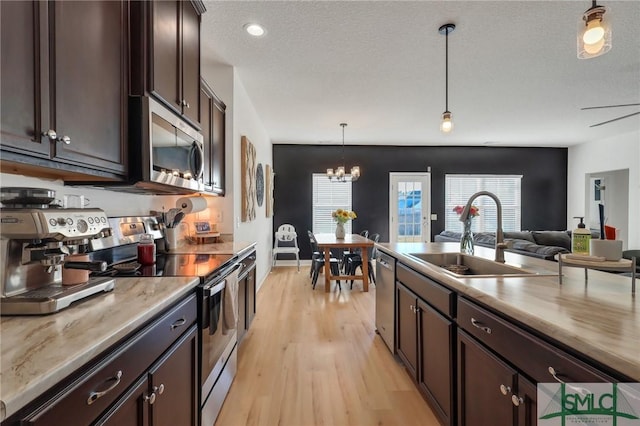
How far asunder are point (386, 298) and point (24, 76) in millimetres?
2519

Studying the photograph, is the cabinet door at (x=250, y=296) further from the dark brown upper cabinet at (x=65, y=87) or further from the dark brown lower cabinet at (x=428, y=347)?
the dark brown upper cabinet at (x=65, y=87)

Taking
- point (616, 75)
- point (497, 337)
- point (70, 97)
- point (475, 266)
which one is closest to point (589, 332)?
point (497, 337)

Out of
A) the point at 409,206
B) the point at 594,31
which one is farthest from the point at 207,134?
the point at 409,206

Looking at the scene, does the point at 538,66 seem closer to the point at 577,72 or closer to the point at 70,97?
the point at 577,72

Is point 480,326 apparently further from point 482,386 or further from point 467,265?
point 467,265

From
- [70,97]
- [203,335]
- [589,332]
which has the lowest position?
[203,335]

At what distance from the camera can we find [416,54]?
291 centimetres

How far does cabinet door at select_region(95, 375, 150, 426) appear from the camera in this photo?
2.76 feet

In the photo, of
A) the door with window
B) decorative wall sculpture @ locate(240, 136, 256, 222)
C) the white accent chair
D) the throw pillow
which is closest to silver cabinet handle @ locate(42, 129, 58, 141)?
decorative wall sculpture @ locate(240, 136, 256, 222)

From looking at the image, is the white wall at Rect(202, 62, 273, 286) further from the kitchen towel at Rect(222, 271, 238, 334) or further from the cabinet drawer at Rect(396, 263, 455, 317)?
the cabinet drawer at Rect(396, 263, 455, 317)

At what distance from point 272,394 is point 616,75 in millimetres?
4717

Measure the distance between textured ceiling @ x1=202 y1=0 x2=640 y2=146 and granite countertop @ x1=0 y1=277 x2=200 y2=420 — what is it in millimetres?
2152

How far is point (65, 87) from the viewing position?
1.07m
